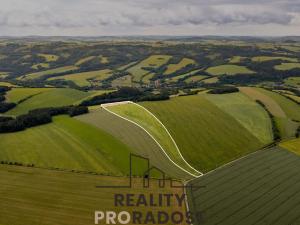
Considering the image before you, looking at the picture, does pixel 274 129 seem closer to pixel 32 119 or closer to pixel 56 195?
pixel 32 119

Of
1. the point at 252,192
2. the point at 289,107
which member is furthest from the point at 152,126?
the point at 289,107

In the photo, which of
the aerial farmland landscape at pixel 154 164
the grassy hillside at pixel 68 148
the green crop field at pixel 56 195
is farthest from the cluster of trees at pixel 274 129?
the green crop field at pixel 56 195

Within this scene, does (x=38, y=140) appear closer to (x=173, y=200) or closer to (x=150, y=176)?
(x=150, y=176)

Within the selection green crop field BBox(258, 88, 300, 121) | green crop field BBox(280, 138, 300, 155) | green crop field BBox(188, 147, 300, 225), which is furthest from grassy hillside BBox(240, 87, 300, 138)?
green crop field BBox(188, 147, 300, 225)

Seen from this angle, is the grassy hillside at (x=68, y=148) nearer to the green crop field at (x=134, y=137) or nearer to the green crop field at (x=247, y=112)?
the green crop field at (x=134, y=137)

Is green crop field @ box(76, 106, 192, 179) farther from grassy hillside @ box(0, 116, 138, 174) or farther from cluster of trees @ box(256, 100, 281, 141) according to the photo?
cluster of trees @ box(256, 100, 281, 141)

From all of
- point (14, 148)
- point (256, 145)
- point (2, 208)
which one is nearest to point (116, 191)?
point (2, 208)
